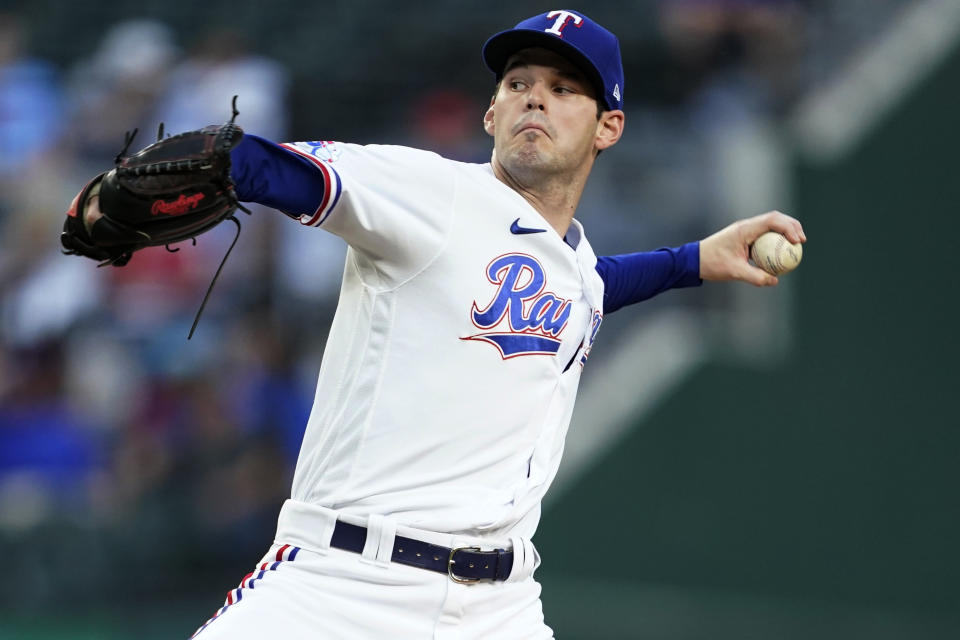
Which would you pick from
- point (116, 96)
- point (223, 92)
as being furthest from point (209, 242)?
point (116, 96)

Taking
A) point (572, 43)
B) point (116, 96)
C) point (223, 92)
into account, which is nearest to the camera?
point (572, 43)

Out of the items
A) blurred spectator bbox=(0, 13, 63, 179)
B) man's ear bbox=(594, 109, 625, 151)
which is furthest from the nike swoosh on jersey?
blurred spectator bbox=(0, 13, 63, 179)

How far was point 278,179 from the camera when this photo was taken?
3.03 m

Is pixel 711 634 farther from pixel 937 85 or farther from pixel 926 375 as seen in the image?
pixel 937 85

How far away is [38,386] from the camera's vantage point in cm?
768

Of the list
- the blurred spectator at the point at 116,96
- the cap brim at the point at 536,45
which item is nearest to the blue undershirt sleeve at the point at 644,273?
the cap brim at the point at 536,45

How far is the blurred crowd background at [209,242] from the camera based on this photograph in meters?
7.54

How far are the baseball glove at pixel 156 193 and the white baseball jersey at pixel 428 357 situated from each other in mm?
329

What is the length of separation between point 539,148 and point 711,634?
5.24 meters

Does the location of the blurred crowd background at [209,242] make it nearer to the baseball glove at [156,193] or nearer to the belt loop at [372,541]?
the belt loop at [372,541]

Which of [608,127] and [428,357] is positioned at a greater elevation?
[608,127]

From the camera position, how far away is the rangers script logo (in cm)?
333

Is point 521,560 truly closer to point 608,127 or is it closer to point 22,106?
point 608,127

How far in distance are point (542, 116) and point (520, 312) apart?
0.58 m
